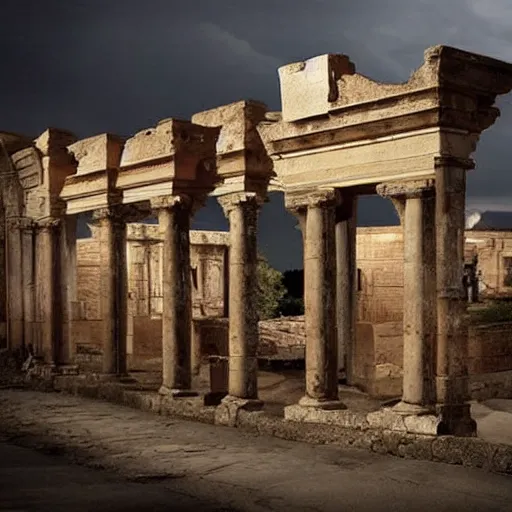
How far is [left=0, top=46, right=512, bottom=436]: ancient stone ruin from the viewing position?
952cm

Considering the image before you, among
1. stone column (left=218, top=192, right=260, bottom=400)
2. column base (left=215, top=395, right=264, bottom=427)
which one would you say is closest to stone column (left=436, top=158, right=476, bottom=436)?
column base (left=215, top=395, right=264, bottom=427)

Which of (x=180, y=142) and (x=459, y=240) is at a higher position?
(x=180, y=142)

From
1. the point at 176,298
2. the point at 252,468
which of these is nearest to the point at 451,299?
the point at 252,468

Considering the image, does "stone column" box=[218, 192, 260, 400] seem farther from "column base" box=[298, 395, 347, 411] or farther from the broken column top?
the broken column top

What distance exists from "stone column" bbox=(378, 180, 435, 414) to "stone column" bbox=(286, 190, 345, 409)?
4.70ft

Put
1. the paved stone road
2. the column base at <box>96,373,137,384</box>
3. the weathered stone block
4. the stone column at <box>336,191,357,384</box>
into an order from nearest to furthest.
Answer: the paved stone road < the weathered stone block < the column base at <box>96,373,137,384</box> < the stone column at <box>336,191,357,384</box>

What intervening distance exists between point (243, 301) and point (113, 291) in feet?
13.0

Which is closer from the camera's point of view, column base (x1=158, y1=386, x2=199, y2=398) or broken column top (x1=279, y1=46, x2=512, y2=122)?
broken column top (x1=279, y1=46, x2=512, y2=122)

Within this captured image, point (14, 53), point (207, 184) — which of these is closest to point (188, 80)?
point (14, 53)

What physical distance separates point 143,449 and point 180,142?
201 inches

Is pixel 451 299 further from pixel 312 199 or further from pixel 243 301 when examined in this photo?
pixel 243 301

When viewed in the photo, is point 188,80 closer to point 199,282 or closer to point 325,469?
point 199,282

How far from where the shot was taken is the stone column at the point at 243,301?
12172 millimetres

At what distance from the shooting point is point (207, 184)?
1351 centimetres
